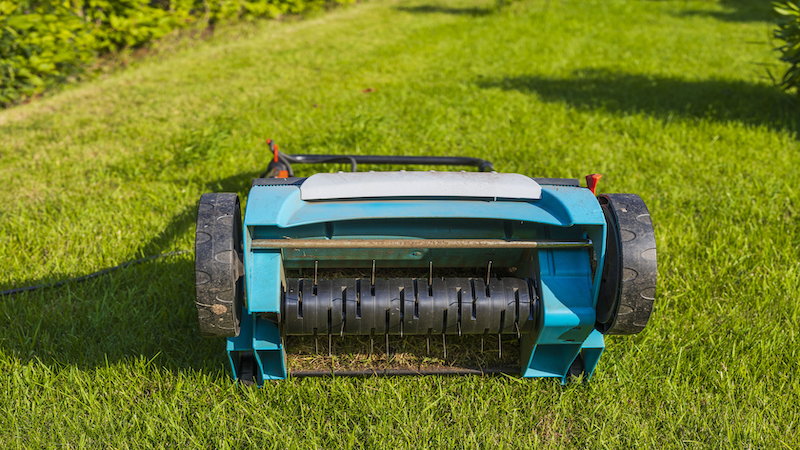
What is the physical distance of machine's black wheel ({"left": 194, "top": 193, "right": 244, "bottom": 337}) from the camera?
1.63 metres

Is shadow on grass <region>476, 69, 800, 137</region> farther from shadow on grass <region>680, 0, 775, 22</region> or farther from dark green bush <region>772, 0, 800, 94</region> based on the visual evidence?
shadow on grass <region>680, 0, 775, 22</region>

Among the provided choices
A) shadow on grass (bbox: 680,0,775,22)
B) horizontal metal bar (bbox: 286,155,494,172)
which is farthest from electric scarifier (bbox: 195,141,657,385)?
shadow on grass (bbox: 680,0,775,22)

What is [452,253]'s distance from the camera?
198 centimetres

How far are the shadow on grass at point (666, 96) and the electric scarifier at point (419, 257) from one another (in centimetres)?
379

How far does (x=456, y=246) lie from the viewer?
1.77 m

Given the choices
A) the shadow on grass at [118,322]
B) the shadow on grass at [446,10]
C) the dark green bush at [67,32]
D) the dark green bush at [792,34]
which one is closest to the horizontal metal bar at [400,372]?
the shadow on grass at [118,322]

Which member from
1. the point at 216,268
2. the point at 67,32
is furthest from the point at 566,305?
the point at 67,32

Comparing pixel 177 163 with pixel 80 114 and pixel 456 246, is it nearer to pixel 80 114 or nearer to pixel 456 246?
pixel 80 114

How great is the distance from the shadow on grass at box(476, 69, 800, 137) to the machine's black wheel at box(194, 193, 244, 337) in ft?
15.0

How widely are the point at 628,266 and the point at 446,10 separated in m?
11.4

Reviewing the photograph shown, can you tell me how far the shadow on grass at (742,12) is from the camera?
11.1 meters

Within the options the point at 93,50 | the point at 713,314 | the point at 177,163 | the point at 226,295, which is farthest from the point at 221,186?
the point at 93,50

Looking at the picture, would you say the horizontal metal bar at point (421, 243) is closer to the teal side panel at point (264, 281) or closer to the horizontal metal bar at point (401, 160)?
the teal side panel at point (264, 281)

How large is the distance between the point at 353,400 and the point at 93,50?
680 cm
